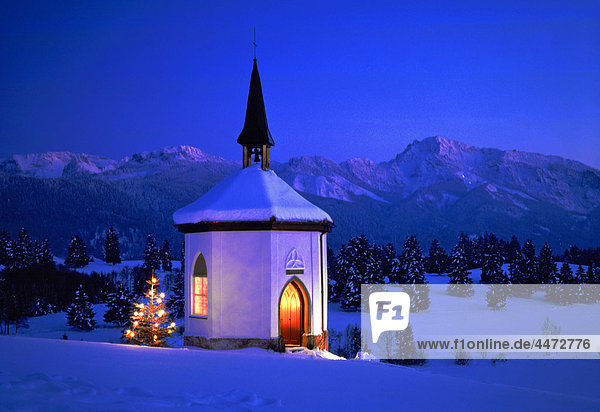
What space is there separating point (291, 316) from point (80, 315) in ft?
123

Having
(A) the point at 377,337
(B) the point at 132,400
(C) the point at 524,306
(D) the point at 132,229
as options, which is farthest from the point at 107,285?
(D) the point at 132,229

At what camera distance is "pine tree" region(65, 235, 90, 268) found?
80.7 m

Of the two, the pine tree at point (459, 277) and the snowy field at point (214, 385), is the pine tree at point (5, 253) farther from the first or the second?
the snowy field at point (214, 385)

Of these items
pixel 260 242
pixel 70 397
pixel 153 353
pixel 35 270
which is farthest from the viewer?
pixel 35 270

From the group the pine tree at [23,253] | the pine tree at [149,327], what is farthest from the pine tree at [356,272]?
the pine tree at [23,253]

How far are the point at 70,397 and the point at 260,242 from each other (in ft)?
37.1

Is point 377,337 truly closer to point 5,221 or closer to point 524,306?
point 524,306

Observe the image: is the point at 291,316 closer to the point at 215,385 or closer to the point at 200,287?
the point at 200,287

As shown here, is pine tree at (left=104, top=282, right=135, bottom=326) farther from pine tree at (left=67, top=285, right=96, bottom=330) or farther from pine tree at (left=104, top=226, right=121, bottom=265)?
pine tree at (left=104, top=226, right=121, bottom=265)

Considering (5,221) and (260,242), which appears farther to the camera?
(5,221)

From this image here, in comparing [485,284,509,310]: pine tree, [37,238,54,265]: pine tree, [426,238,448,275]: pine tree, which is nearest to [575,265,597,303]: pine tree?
[485,284,509,310]: pine tree

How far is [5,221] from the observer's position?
170 meters

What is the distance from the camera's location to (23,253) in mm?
67125

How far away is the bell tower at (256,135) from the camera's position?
19797 mm
